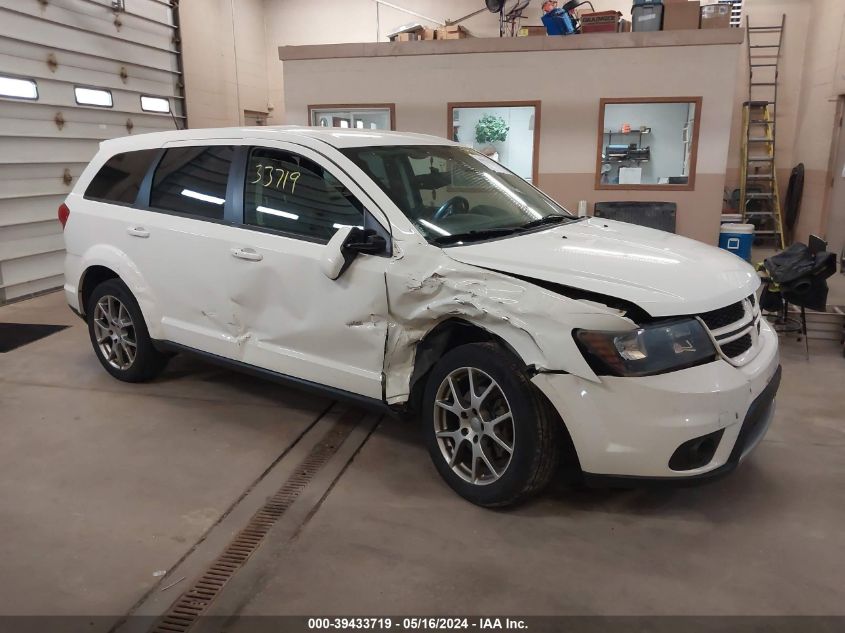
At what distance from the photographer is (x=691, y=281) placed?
2.57 meters

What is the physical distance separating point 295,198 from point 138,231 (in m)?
1.28

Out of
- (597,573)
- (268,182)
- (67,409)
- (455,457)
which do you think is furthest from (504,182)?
(67,409)

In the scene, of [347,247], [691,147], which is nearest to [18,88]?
[347,247]

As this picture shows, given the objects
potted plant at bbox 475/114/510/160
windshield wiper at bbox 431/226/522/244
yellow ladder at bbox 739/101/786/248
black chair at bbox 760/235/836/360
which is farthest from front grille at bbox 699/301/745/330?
yellow ladder at bbox 739/101/786/248

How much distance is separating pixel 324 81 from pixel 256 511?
6.55 meters

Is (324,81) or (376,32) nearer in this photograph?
(324,81)

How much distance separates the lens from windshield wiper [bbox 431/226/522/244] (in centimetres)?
288

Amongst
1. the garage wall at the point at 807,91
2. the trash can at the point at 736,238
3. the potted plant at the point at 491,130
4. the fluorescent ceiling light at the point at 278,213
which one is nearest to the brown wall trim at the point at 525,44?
the potted plant at the point at 491,130

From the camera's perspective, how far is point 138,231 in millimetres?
3920

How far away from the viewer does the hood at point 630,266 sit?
2451mm

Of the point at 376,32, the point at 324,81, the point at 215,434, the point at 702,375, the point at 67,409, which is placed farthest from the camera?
the point at 376,32

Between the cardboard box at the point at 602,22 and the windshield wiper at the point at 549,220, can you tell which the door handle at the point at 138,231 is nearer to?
the windshield wiper at the point at 549,220

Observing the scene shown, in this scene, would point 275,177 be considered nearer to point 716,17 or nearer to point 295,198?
point 295,198

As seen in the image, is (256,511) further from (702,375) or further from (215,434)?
(702,375)
